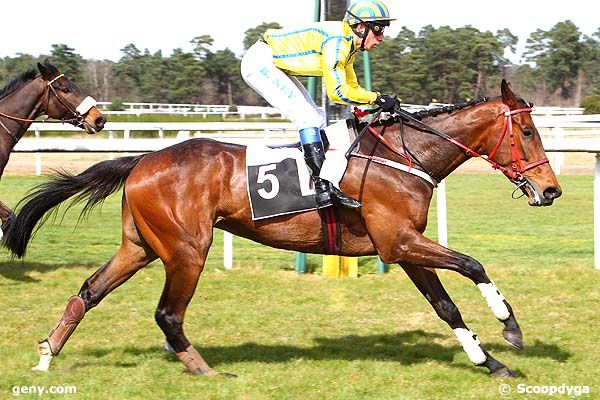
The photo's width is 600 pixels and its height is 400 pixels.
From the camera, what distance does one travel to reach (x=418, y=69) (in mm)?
48781

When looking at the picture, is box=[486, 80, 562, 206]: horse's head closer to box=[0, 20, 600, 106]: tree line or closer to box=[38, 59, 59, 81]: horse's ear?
box=[38, 59, 59, 81]: horse's ear

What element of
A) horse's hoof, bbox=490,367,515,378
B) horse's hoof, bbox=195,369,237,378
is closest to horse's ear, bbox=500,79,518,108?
horse's hoof, bbox=490,367,515,378

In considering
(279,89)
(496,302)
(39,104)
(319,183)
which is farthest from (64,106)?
(496,302)

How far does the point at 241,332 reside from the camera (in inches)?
245

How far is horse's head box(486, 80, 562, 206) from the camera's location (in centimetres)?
512

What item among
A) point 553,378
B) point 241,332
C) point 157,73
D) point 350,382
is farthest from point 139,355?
point 157,73

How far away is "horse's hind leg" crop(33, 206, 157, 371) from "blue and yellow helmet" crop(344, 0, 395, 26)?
1.94 m

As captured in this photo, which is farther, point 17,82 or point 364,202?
point 17,82

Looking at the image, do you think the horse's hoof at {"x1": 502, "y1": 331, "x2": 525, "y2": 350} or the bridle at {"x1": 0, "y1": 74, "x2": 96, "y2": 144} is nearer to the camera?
the horse's hoof at {"x1": 502, "y1": 331, "x2": 525, "y2": 350}

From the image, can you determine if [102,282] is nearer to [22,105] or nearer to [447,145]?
[447,145]

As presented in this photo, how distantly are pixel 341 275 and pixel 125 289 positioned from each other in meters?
2.00

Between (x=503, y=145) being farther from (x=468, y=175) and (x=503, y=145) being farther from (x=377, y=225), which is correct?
(x=468, y=175)

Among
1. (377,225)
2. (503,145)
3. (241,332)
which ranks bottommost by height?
(241,332)

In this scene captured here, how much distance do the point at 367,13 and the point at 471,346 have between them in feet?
6.94
